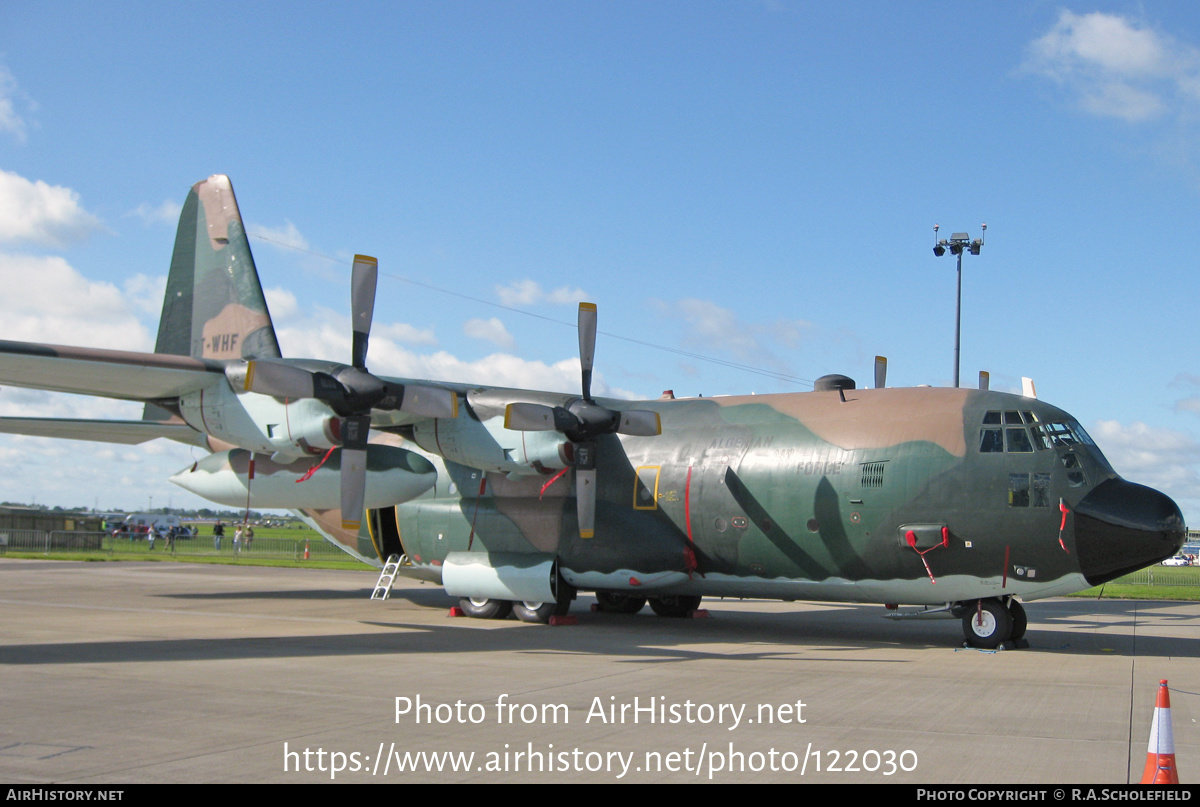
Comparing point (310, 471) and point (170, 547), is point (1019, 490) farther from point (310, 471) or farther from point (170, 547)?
point (170, 547)

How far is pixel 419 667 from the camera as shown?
475 inches

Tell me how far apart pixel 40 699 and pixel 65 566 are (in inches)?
1095

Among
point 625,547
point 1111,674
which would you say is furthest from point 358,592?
point 1111,674

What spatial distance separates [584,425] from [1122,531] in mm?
8215

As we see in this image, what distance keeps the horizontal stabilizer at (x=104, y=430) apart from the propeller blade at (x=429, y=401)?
20.7 ft

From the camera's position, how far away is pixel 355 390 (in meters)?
14.9

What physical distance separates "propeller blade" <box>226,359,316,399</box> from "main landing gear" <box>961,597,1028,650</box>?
10614 millimetres

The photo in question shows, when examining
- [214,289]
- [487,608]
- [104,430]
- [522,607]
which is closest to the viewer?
[522,607]

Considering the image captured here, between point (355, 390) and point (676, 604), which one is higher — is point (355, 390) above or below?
above

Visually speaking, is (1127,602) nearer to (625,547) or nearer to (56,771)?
(625,547)

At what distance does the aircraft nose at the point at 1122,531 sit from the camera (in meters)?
13.8

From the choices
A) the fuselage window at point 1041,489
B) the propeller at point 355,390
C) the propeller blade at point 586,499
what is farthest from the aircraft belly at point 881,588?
the propeller at point 355,390

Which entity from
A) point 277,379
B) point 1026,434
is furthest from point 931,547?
point 277,379

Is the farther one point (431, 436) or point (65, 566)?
point (65, 566)
